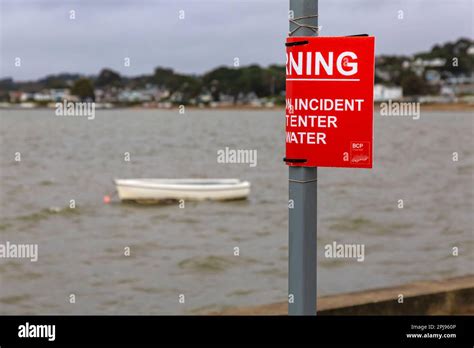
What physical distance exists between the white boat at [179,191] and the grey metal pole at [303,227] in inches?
1199

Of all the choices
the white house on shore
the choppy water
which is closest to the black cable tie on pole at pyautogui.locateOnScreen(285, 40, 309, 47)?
the choppy water

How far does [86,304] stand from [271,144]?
2981 inches

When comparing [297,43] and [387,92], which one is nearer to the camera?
[297,43]

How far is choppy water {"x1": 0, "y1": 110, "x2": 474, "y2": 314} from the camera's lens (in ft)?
61.4

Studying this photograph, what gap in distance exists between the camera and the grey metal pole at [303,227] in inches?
189

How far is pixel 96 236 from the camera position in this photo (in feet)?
98.4

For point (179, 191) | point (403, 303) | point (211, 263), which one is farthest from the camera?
point (179, 191)

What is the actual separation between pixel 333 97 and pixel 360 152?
0.40 metres

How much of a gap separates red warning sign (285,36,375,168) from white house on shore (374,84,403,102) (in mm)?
142654

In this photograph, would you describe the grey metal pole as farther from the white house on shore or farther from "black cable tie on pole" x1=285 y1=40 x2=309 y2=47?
the white house on shore

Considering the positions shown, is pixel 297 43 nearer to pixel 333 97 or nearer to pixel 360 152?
pixel 333 97

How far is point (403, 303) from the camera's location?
8070mm

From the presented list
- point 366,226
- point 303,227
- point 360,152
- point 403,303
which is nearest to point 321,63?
point 360,152

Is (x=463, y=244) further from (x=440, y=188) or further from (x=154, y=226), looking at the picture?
(x=440, y=188)
